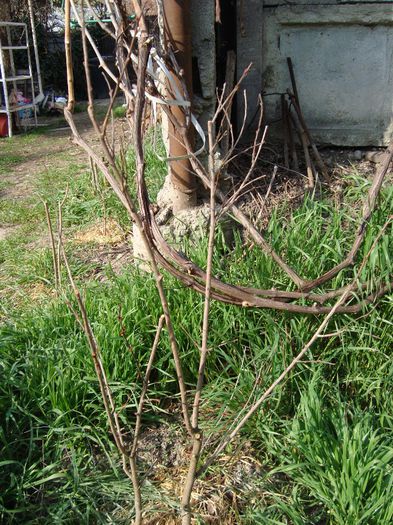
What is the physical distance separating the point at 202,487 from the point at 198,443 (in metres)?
0.64

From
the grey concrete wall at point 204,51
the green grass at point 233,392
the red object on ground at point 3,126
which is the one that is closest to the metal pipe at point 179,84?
the grey concrete wall at point 204,51

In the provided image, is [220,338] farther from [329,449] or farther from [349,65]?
[349,65]

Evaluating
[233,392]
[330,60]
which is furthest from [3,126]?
[233,392]

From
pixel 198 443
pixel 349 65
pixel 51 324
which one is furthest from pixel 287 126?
pixel 198 443

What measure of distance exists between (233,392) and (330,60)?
9.41 feet

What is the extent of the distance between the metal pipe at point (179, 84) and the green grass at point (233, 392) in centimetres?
44

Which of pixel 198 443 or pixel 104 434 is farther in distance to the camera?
pixel 104 434

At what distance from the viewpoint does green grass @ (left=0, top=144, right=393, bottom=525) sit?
7.16ft

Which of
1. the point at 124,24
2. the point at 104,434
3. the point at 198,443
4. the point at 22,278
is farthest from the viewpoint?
the point at 22,278

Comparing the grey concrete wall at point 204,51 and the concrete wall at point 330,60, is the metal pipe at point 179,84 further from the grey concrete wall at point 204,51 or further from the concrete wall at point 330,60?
the concrete wall at point 330,60

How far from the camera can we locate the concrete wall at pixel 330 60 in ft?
14.3

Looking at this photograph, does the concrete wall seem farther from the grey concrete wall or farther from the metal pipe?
the metal pipe

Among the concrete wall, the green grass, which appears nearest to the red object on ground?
the concrete wall

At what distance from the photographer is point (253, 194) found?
12.8 feet
